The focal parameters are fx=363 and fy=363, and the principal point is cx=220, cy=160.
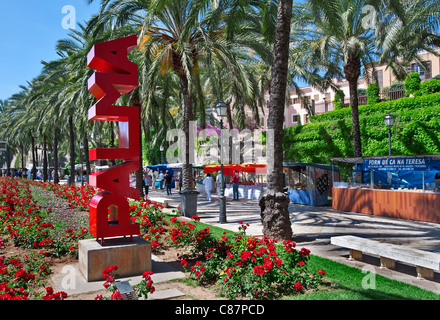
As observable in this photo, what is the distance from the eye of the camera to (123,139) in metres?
6.99

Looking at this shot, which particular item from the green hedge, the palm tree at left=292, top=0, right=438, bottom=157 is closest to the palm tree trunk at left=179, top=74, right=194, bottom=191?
the palm tree at left=292, top=0, right=438, bottom=157

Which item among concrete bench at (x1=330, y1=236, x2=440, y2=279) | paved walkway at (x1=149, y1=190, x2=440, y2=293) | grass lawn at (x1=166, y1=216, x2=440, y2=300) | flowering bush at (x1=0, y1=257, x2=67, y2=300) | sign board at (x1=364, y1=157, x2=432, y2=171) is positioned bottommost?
paved walkway at (x1=149, y1=190, x2=440, y2=293)

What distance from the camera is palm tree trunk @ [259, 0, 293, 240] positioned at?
28.8ft

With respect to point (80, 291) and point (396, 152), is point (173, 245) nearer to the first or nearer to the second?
point (80, 291)

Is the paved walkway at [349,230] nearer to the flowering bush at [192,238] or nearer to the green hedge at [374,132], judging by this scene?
the flowering bush at [192,238]

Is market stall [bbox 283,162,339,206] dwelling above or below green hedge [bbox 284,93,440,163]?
below

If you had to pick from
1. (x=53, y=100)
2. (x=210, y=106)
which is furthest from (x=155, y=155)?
(x=53, y=100)

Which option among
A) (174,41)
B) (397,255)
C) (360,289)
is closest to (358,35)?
(174,41)

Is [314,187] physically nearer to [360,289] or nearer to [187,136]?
[187,136]

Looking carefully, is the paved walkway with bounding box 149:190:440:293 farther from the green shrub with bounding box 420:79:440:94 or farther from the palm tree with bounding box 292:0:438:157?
the green shrub with bounding box 420:79:440:94

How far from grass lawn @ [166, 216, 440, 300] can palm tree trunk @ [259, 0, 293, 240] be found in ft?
6.89

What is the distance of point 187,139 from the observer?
47.8 feet

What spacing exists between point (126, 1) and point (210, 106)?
20.6 metres

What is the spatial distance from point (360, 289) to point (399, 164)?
390 inches
